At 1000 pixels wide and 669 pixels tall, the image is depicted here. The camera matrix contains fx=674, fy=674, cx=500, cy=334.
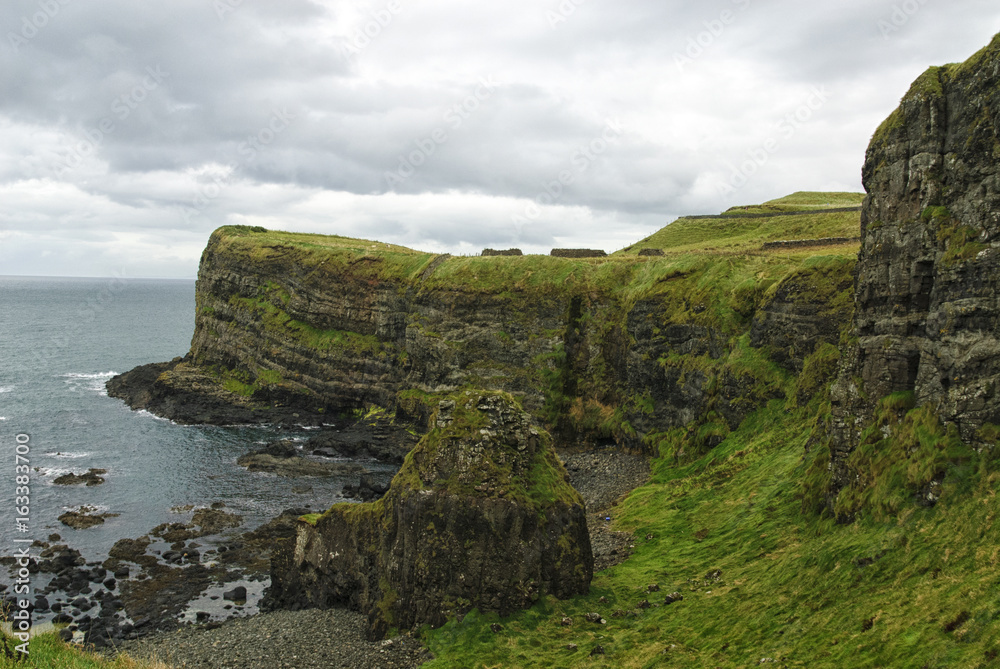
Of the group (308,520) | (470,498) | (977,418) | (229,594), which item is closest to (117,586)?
(229,594)

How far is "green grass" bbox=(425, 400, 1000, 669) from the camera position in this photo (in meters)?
16.5

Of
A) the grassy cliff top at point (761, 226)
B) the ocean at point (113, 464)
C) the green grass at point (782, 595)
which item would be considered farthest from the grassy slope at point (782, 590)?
the grassy cliff top at point (761, 226)

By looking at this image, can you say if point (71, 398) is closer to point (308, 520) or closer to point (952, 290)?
point (308, 520)

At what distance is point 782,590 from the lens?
2292 cm

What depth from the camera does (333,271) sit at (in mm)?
83000

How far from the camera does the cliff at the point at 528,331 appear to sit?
4819 centimetres

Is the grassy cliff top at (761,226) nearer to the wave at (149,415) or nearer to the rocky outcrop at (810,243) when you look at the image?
the rocky outcrop at (810,243)

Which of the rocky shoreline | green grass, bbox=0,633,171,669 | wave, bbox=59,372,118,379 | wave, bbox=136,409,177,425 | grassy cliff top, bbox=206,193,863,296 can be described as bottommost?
the rocky shoreline

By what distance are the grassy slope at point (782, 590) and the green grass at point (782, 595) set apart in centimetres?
5

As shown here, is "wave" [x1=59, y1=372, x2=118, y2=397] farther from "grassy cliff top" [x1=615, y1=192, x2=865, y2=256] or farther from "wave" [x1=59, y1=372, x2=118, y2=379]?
"grassy cliff top" [x1=615, y1=192, x2=865, y2=256]

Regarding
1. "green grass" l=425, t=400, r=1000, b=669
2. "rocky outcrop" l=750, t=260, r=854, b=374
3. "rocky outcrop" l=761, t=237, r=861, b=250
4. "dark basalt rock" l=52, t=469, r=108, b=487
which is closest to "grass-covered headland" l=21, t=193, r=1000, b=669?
"green grass" l=425, t=400, r=1000, b=669

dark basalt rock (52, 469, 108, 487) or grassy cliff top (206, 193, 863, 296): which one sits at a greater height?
grassy cliff top (206, 193, 863, 296)

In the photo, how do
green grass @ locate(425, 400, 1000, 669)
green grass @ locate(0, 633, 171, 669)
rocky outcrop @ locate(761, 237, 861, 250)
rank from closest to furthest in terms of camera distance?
green grass @ locate(425, 400, 1000, 669), green grass @ locate(0, 633, 171, 669), rocky outcrop @ locate(761, 237, 861, 250)

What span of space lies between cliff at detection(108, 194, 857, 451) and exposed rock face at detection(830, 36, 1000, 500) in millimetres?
18083
